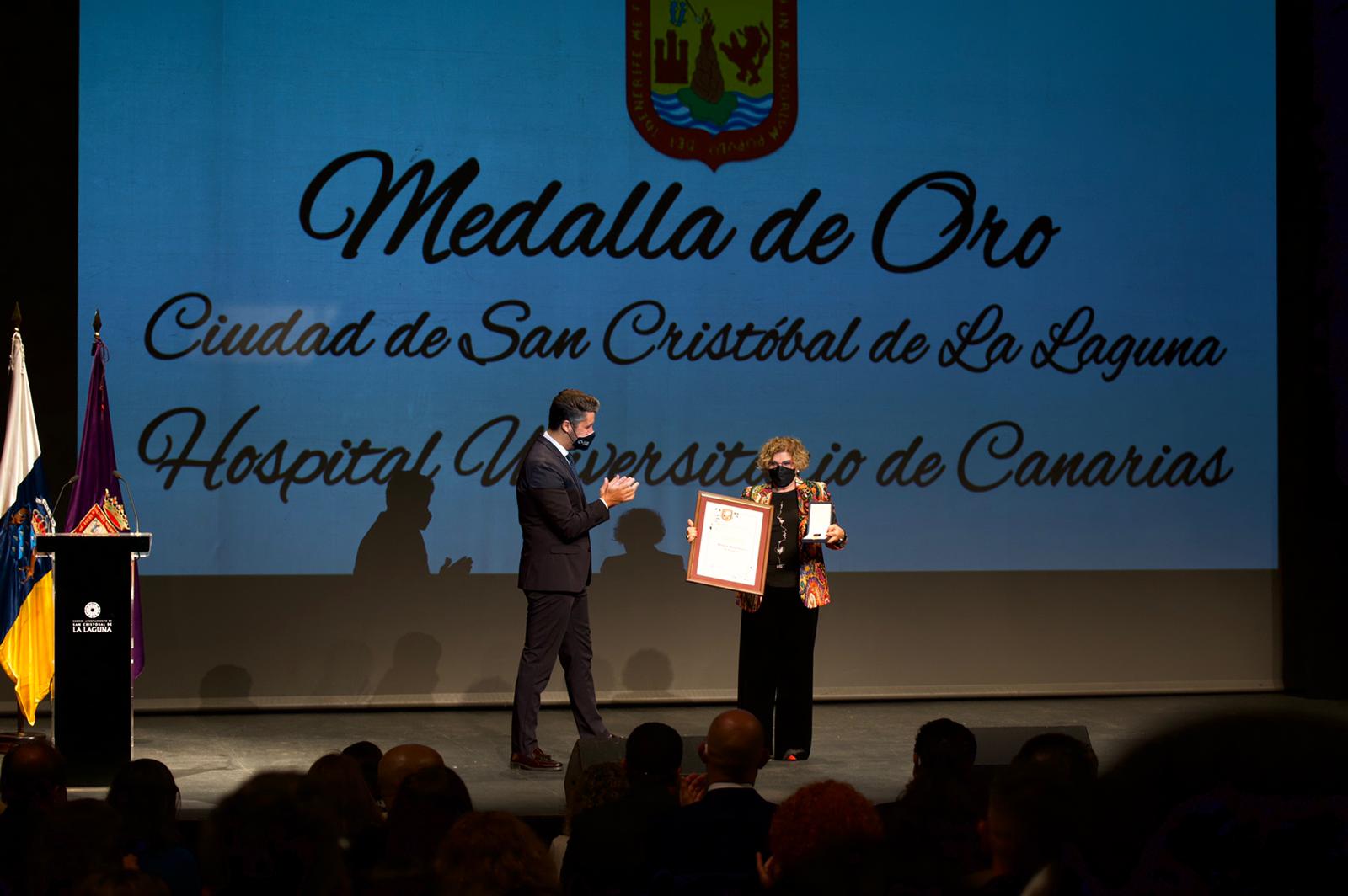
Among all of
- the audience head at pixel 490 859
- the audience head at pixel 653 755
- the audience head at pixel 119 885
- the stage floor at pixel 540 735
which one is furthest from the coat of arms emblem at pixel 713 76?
the audience head at pixel 119 885

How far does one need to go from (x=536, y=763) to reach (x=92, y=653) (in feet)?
5.63

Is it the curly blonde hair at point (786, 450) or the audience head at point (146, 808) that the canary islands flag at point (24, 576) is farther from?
the audience head at point (146, 808)

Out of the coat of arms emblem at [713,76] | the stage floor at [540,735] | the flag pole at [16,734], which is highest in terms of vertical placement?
the coat of arms emblem at [713,76]

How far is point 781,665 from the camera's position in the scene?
233 inches

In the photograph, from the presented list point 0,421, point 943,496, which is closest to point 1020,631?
point 943,496

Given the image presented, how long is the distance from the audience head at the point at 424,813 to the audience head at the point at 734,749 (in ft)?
1.84

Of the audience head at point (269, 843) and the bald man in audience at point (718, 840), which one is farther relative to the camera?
the bald man in audience at point (718, 840)

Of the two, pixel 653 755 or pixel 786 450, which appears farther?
pixel 786 450

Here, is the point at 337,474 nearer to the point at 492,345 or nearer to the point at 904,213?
the point at 492,345

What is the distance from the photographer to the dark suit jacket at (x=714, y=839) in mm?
2438

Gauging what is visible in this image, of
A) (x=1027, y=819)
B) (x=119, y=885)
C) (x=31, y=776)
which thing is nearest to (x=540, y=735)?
(x=31, y=776)

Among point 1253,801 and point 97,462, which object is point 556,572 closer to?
point 97,462

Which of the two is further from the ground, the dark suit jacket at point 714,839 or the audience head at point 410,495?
the audience head at point 410,495

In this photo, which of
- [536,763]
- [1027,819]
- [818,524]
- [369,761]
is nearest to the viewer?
[1027,819]
